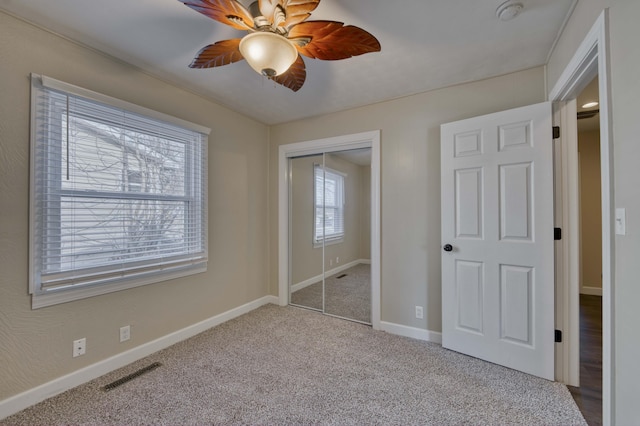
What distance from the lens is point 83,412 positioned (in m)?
1.69

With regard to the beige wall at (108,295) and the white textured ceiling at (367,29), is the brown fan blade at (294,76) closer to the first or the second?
the white textured ceiling at (367,29)

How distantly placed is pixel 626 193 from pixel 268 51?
5.44 ft

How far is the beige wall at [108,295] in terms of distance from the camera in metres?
1.68

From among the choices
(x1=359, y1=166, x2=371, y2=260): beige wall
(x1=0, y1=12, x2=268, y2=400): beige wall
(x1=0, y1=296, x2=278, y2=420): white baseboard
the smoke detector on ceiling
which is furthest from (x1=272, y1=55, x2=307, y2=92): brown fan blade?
(x1=0, y1=296, x2=278, y2=420): white baseboard

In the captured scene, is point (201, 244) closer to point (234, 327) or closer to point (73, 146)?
point (234, 327)

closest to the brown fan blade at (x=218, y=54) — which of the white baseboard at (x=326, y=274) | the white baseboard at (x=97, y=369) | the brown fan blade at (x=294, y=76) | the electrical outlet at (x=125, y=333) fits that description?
the brown fan blade at (x=294, y=76)

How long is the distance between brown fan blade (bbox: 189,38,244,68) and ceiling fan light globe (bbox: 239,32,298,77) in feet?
0.65

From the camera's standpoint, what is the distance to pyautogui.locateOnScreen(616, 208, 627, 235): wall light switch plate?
1.11 m

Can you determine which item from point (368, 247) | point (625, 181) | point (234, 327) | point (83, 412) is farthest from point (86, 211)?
point (625, 181)

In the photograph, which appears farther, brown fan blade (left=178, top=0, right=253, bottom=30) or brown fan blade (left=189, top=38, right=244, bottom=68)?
brown fan blade (left=189, top=38, right=244, bottom=68)

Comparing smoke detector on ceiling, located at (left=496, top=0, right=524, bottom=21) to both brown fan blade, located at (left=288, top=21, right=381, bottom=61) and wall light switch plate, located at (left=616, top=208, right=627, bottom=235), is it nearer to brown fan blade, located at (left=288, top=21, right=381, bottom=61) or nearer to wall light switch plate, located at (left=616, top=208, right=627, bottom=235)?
brown fan blade, located at (left=288, top=21, right=381, bottom=61)

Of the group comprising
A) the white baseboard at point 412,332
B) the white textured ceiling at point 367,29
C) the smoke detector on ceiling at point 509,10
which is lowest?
the white baseboard at point 412,332

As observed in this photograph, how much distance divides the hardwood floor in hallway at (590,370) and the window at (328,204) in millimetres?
2434

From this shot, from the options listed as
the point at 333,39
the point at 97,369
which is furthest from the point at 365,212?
the point at 97,369
